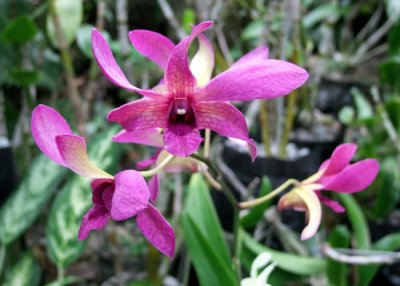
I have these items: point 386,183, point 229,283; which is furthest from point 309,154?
point 229,283

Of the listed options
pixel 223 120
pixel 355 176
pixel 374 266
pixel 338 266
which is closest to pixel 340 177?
pixel 355 176

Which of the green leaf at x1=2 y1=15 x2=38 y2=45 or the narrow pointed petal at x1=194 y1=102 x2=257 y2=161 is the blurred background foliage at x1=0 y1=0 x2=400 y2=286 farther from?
the narrow pointed petal at x1=194 y1=102 x2=257 y2=161

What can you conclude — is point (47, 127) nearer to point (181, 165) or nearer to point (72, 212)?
point (181, 165)

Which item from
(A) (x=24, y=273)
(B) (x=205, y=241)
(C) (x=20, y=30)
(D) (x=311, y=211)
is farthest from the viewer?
(C) (x=20, y=30)

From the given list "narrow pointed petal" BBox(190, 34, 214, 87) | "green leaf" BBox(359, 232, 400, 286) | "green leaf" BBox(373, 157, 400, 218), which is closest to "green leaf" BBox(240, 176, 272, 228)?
"green leaf" BBox(359, 232, 400, 286)

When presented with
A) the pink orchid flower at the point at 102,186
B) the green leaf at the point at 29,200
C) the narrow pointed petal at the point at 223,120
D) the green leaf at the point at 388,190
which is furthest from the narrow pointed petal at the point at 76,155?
the green leaf at the point at 388,190
